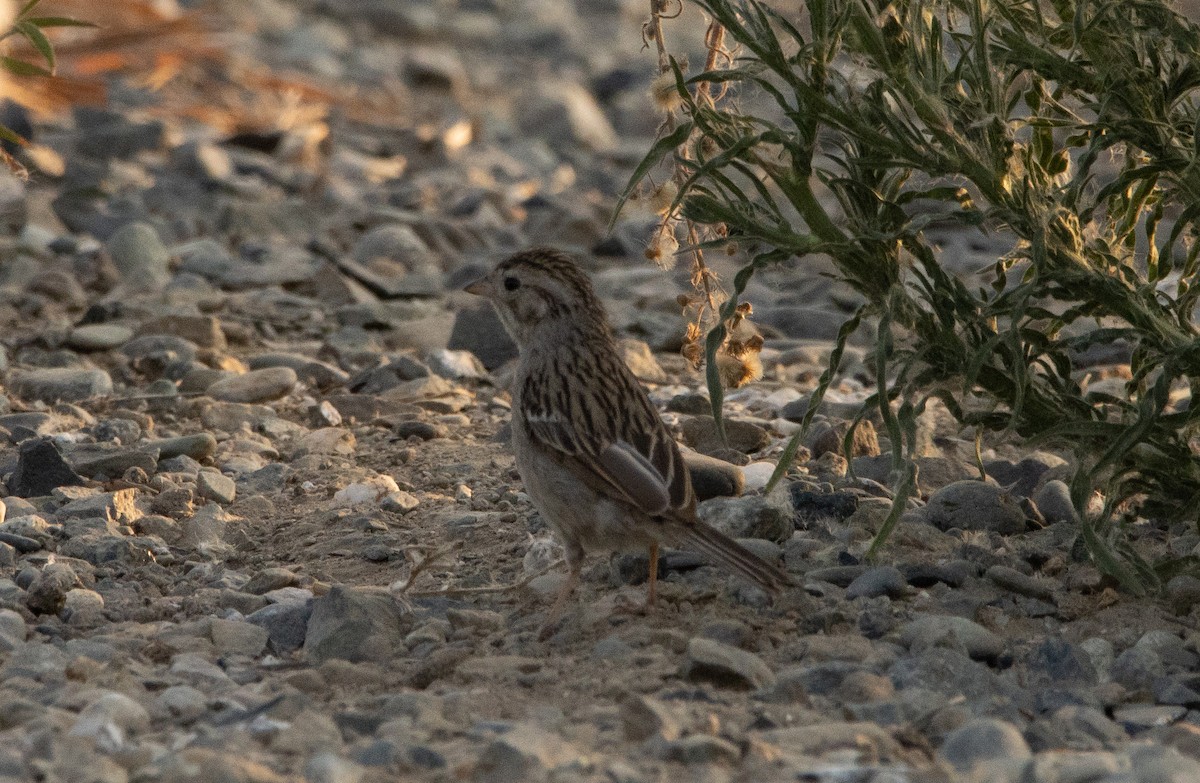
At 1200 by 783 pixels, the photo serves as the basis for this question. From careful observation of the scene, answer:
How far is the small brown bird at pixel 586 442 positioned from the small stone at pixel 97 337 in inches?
117

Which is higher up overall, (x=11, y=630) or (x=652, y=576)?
(x=652, y=576)

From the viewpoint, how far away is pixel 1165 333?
4574 millimetres

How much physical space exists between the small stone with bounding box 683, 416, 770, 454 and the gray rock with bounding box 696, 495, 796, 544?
1049 mm

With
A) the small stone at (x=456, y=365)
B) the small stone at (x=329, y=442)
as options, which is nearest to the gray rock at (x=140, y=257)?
the small stone at (x=456, y=365)

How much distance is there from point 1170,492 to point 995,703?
107 cm

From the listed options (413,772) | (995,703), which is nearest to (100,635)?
(413,772)

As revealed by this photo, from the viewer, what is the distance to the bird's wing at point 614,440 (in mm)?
4918

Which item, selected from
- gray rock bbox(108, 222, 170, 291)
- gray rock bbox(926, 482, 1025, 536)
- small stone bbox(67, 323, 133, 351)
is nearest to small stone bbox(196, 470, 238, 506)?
small stone bbox(67, 323, 133, 351)

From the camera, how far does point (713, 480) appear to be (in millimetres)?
5801

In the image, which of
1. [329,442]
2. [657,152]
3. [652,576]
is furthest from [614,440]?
[329,442]

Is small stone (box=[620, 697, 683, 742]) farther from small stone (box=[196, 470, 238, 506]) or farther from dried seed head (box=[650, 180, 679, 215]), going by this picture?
A: small stone (box=[196, 470, 238, 506])

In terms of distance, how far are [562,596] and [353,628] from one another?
0.64 meters

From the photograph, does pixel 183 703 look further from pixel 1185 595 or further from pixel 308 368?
pixel 308 368

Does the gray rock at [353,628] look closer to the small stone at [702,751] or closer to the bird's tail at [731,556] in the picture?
the bird's tail at [731,556]
